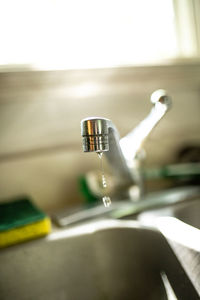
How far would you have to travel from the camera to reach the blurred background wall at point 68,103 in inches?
28.4

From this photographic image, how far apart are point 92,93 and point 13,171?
320mm

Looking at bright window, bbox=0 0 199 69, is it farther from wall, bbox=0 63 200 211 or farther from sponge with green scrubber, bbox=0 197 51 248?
sponge with green scrubber, bbox=0 197 51 248

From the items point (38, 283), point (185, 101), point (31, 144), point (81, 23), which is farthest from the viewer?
point (185, 101)

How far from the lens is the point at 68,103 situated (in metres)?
0.83

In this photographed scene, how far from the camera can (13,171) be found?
0.77m

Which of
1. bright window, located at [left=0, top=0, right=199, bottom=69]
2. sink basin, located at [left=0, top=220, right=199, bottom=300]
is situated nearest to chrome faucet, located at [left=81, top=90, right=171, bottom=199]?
sink basin, located at [left=0, top=220, right=199, bottom=300]

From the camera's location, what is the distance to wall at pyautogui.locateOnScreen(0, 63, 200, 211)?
726 millimetres

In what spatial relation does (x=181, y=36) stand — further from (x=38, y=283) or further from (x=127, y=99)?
(x=38, y=283)

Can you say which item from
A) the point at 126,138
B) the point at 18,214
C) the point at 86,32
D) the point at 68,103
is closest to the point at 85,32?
the point at 86,32

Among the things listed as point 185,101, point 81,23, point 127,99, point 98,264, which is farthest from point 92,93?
point 98,264

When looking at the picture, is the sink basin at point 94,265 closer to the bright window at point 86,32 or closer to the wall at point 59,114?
the wall at point 59,114

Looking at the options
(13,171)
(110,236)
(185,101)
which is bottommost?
(110,236)

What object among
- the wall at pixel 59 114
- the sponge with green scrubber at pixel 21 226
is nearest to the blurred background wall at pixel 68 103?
the wall at pixel 59 114

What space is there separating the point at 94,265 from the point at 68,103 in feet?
1.49
